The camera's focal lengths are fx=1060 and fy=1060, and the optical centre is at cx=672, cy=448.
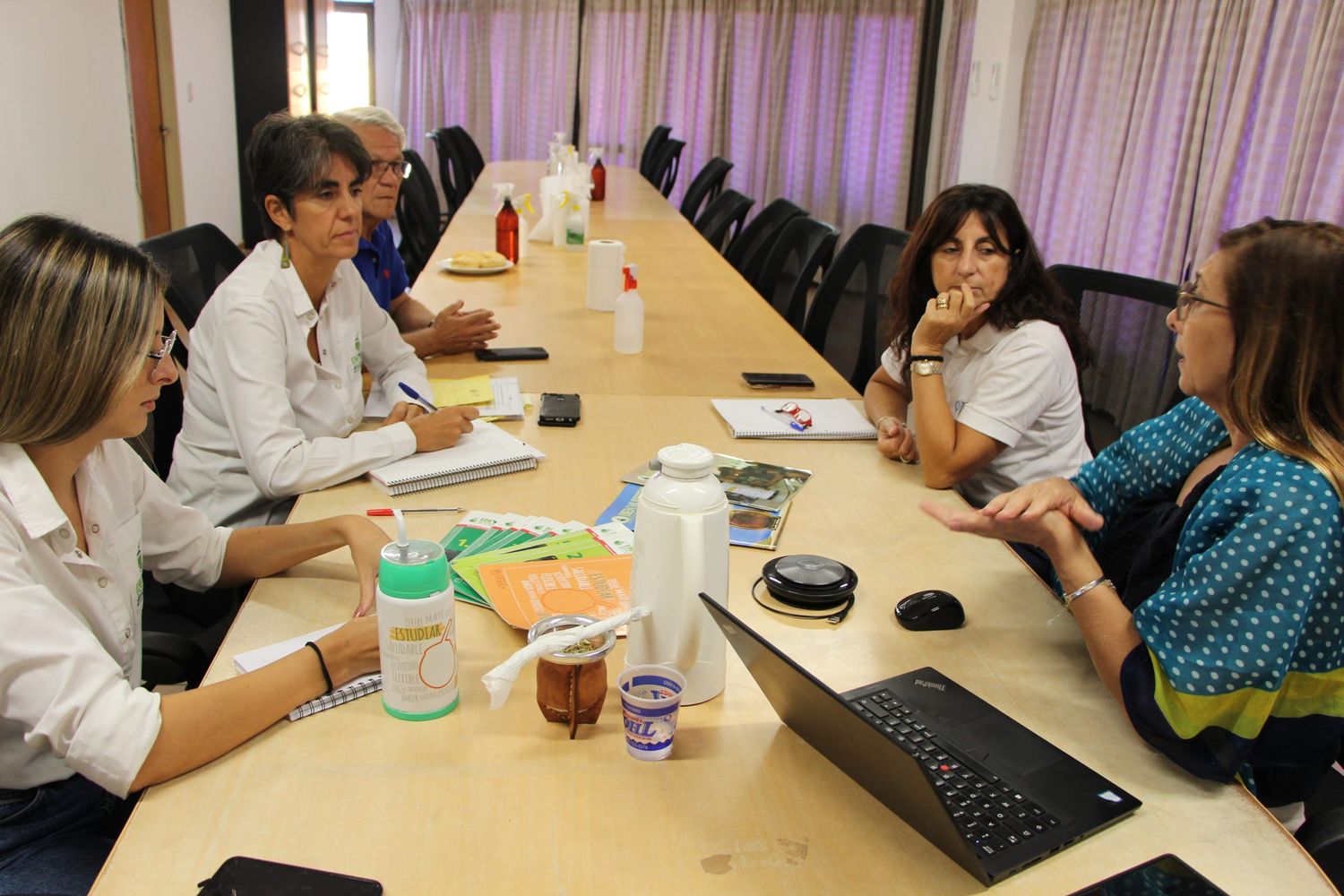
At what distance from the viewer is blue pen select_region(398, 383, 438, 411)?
6.95 feet

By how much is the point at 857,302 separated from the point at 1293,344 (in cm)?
198

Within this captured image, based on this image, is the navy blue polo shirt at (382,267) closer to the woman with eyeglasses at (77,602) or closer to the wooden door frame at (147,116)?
the woman with eyeglasses at (77,602)

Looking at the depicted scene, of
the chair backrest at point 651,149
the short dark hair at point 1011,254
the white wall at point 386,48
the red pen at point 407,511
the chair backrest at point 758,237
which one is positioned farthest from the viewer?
the white wall at point 386,48

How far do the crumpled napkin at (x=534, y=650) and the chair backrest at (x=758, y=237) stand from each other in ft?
9.61

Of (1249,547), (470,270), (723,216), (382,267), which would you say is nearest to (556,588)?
(1249,547)

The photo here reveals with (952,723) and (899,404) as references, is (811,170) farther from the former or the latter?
(952,723)

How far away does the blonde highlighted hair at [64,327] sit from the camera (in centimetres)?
111

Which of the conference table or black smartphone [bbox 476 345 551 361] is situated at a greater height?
black smartphone [bbox 476 345 551 361]

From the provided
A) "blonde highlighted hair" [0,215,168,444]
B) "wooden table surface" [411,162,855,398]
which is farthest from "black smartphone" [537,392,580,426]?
"blonde highlighted hair" [0,215,168,444]

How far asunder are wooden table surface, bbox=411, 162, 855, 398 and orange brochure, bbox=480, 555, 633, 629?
89 cm

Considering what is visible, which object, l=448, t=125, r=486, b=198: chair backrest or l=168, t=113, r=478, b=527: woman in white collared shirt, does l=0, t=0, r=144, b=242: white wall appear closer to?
l=448, t=125, r=486, b=198: chair backrest

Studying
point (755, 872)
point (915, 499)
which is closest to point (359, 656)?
point (755, 872)

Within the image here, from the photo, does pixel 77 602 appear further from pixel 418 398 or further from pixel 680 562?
pixel 418 398

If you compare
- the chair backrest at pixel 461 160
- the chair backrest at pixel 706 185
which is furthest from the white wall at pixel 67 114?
the chair backrest at pixel 706 185
